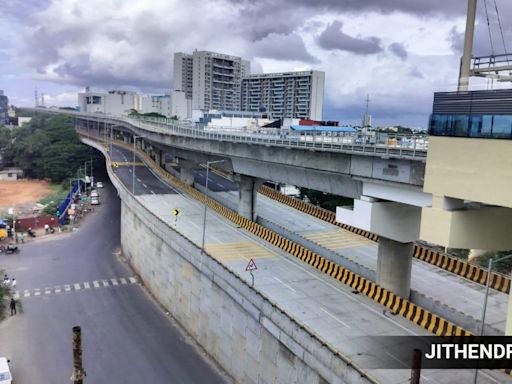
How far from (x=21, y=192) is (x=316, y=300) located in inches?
3697

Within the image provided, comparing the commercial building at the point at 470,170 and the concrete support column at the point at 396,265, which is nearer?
the commercial building at the point at 470,170

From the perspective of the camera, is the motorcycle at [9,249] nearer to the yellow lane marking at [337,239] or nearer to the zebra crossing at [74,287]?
the zebra crossing at [74,287]

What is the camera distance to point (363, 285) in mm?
29219

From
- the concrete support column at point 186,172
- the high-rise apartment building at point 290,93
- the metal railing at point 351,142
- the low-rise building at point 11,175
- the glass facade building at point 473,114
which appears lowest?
the low-rise building at point 11,175

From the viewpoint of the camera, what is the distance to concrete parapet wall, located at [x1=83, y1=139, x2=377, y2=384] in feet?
69.8

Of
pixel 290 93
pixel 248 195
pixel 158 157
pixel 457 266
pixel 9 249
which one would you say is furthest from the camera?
pixel 290 93

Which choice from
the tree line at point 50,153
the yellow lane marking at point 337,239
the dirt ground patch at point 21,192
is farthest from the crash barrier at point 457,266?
the tree line at point 50,153

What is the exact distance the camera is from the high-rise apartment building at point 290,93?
172875 mm

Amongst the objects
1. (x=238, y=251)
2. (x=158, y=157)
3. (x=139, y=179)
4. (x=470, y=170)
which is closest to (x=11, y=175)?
(x=158, y=157)

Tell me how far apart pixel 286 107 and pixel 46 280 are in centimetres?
15024

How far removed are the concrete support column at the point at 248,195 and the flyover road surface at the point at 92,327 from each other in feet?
41.9

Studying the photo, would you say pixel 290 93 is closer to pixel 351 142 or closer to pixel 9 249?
pixel 9 249

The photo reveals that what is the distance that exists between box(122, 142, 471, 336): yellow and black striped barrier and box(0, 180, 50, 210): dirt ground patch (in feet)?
202

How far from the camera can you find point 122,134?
A: 13500 cm
